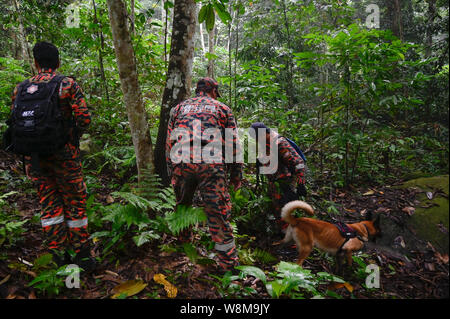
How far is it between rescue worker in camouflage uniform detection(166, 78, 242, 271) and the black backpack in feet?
4.32

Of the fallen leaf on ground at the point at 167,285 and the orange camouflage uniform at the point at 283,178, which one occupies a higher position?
the orange camouflage uniform at the point at 283,178

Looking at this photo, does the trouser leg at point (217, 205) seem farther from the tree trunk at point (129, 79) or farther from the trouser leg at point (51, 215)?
the trouser leg at point (51, 215)

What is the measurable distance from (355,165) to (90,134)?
21.9 feet

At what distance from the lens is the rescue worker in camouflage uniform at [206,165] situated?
3.15 m

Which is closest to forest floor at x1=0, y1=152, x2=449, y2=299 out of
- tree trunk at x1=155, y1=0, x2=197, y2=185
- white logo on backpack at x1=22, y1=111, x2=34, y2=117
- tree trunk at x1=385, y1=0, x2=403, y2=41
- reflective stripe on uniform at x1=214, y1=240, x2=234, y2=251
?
reflective stripe on uniform at x1=214, y1=240, x2=234, y2=251

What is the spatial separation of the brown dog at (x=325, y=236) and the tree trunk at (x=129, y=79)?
89.7 inches

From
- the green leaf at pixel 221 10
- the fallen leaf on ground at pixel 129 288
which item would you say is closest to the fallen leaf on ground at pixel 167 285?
the fallen leaf on ground at pixel 129 288

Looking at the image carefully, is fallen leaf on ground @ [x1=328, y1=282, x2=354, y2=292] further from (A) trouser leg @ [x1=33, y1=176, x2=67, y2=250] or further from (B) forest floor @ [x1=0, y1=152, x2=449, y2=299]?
(A) trouser leg @ [x1=33, y1=176, x2=67, y2=250]

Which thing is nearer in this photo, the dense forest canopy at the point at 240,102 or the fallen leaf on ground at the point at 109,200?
the dense forest canopy at the point at 240,102

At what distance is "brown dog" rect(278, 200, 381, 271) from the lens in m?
3.56

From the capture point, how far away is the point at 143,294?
2.71m
